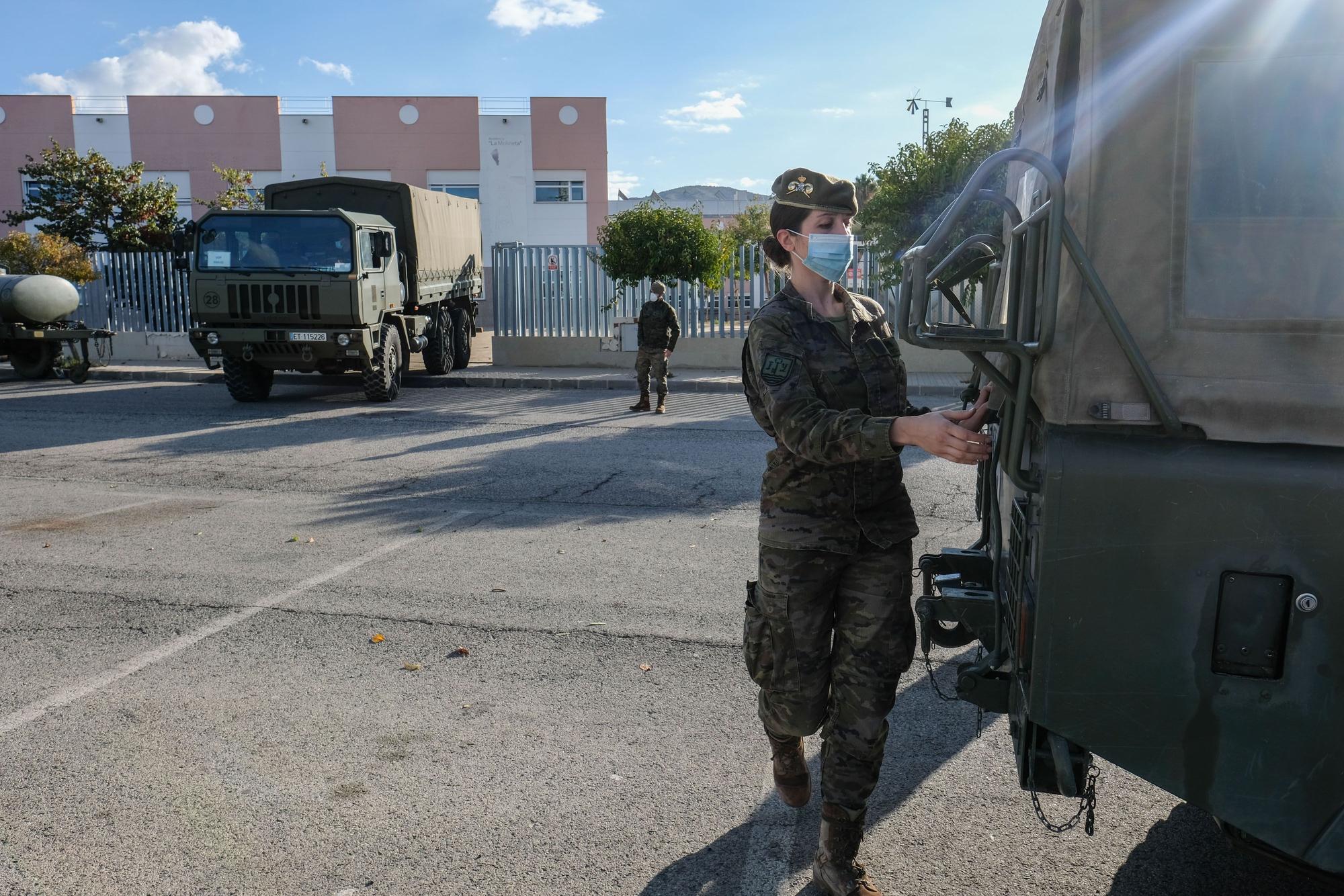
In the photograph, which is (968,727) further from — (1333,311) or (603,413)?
(603,413)

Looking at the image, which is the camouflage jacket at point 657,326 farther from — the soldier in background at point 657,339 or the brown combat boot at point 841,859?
the brown combat boot at point 841,859

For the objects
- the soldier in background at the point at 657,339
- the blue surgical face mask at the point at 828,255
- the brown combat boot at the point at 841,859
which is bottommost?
the brown combat boot at the point at 841,859

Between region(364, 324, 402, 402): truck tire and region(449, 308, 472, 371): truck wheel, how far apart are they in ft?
13.1

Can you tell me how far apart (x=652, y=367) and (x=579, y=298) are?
19.9 feet

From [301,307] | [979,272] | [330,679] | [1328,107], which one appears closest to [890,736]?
[979,272]

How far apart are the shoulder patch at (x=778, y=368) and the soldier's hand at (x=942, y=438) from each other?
33cm

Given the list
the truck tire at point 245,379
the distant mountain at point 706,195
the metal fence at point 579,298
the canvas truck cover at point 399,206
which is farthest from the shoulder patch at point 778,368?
the distant mountain at point 706,195

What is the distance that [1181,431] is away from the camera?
1.97 meters

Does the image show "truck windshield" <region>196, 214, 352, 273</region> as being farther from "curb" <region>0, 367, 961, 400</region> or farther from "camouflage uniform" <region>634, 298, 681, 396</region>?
"camouflage uniform" <region>634, 298, 681, 396</region>

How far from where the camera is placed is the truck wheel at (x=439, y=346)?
55.7 feet

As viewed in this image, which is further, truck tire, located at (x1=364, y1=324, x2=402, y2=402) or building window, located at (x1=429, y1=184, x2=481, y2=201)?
building window, located at (x1=429, y1=184, x2=481, y2=201)

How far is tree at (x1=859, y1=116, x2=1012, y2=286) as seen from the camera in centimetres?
1360

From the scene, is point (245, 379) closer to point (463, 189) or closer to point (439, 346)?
point (439, 346)

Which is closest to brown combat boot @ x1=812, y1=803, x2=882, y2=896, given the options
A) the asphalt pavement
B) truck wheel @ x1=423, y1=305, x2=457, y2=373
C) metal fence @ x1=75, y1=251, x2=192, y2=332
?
the asphalt pavement
